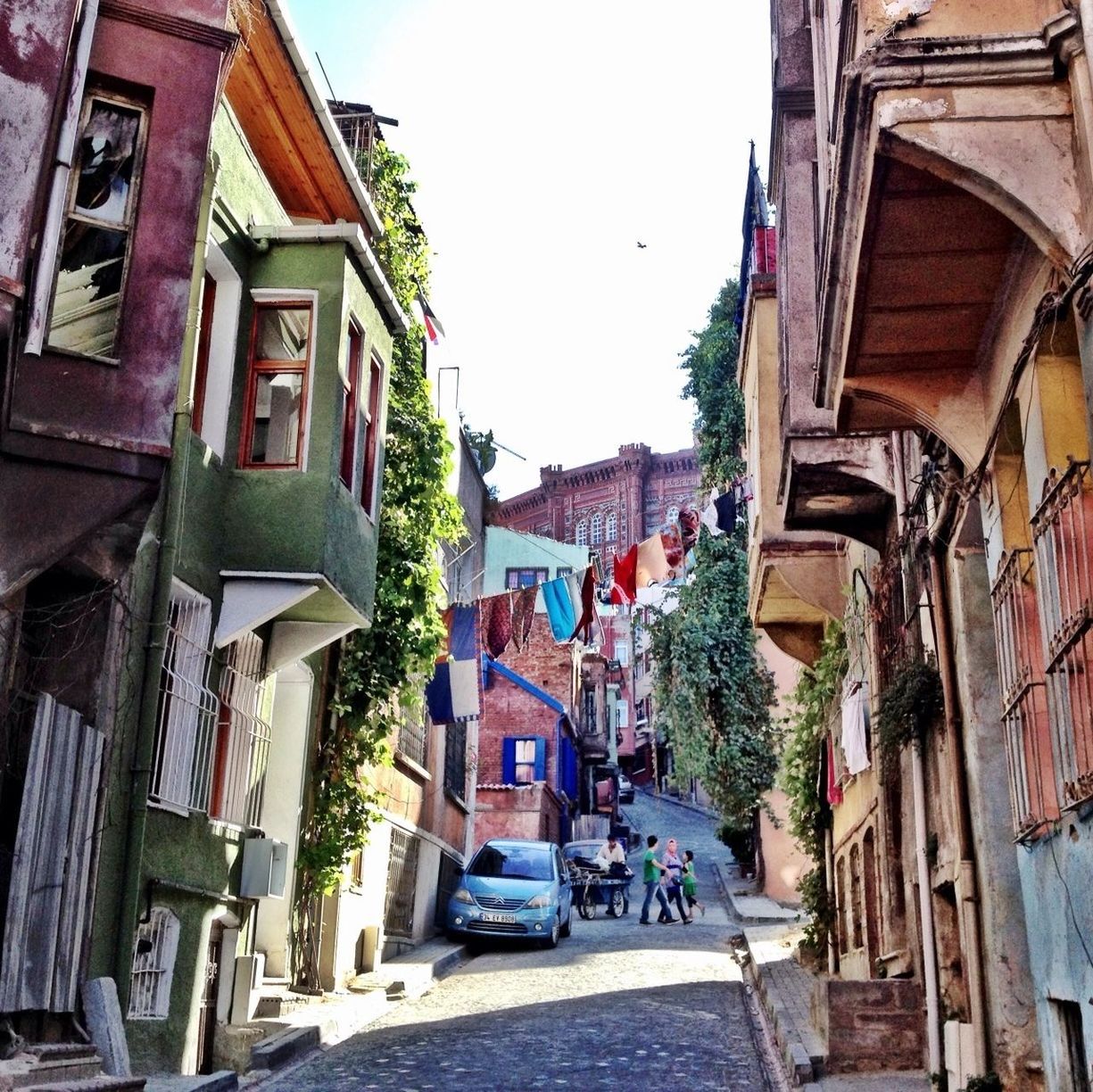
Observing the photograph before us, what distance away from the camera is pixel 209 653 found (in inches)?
460

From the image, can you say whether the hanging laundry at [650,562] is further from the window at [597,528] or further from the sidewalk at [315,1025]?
the window at [597,528]

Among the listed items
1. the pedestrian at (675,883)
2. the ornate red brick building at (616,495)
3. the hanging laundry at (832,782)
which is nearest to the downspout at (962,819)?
the hanging laundry at (832,782)

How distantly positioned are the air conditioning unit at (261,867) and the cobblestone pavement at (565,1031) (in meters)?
1.54

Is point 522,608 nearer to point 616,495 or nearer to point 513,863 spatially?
point 513,863

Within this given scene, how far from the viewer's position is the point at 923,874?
10.6 metres

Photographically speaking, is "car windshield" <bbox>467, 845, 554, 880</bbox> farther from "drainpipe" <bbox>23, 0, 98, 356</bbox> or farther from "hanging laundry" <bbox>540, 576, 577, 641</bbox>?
"drainpipe" <bbox>23, 0, 98, 356</bbox>

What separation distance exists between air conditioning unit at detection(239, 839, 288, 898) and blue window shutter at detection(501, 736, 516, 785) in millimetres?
31798

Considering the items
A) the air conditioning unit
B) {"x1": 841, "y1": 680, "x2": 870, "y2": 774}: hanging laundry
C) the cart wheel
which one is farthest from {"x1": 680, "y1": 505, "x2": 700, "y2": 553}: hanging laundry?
the air conditioning unit

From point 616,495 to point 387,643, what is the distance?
67448mm

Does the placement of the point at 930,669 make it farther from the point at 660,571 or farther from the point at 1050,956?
the point at 660,571

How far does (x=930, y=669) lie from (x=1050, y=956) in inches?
132

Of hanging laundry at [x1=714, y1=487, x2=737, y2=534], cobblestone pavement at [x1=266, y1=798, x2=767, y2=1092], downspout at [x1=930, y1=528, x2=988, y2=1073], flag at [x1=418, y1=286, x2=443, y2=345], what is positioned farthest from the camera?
hanging laundry at [x1=714, y1=487, x2=737, y2=534]

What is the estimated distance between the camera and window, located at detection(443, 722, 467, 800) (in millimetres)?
25078

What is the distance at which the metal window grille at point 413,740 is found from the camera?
20.3 m
